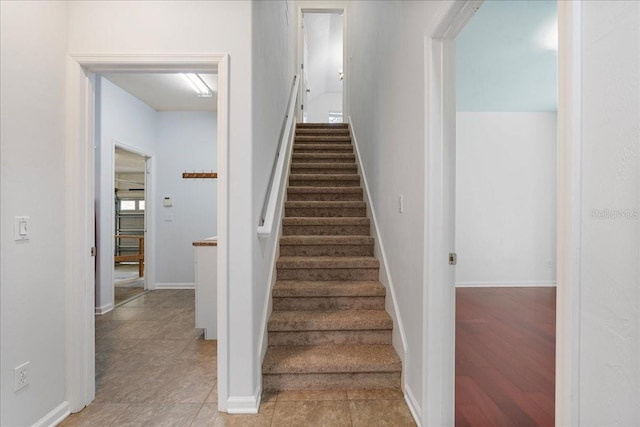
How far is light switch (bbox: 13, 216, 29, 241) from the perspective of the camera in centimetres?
147

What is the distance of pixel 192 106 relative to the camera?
4.63 meters

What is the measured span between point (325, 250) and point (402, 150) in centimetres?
123

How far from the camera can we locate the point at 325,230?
304 cm

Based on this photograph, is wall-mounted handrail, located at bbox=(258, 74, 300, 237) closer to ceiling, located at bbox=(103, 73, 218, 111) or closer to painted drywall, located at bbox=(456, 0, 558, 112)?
ceiling, located at bbox=(103, 73, 218, 111)

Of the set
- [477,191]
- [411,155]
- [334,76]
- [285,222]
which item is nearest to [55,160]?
[285,222]

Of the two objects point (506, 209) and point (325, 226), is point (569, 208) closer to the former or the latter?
point (325, 226)

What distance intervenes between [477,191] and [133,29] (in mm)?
4499

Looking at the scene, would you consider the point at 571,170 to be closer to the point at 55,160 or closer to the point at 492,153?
the point at 55,160

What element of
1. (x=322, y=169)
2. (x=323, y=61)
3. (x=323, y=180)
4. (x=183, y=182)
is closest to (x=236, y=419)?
(x=323, y=180)

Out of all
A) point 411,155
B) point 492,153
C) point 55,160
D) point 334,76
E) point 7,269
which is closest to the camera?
point 7,269

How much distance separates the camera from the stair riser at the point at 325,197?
3.46 metres

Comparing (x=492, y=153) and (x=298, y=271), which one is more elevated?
(x=492, y=153)

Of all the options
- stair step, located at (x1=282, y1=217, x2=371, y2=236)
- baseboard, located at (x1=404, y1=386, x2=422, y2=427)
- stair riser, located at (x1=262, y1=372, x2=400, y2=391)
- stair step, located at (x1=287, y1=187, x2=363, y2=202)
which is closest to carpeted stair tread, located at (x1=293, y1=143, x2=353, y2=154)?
stair step, located at (x1=287, y1=187, x2=363, y2=202)

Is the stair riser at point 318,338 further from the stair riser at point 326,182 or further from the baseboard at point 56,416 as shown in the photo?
the stair riser at point 326,182
